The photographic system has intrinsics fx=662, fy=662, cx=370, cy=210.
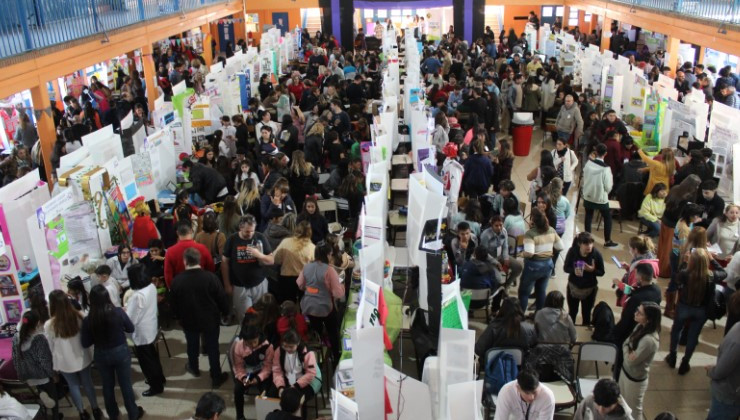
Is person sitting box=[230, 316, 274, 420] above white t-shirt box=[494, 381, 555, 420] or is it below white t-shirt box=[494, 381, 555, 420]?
below

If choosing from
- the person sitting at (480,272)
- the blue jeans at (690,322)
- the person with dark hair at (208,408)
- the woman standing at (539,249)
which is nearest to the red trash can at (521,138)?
the woman standing at (539,249)

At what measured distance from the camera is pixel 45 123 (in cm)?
879

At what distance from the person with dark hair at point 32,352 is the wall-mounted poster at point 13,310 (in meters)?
0.91

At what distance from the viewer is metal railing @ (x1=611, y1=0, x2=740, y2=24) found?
1072 centimetres

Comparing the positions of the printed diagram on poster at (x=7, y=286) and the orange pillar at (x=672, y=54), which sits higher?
the orange pillar at (x=672, y=54)

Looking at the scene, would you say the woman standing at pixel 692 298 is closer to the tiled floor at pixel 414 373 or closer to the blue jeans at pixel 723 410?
the tiled floor at pixel 414 373

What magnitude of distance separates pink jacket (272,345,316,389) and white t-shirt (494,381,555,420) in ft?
4.67

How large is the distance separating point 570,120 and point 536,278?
200 inches

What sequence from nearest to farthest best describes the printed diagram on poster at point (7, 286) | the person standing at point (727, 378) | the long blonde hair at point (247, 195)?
1. the person standing at point (727, 378)
2. the printed diagram on poster at point (7, 286)
3. the long blonde hair at point (247, 195)

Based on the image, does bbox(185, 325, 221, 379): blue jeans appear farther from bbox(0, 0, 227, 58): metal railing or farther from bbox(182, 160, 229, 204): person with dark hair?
bbox(0, 0, 227, 58): metal railing

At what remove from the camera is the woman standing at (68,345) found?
4.80 m

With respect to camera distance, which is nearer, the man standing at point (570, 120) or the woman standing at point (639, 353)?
the woman standing at point (639, 353)

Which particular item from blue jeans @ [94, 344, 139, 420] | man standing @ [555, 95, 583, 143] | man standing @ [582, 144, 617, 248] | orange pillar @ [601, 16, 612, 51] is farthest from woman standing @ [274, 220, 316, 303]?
orange pillar @ [601, 16, 612, 51]

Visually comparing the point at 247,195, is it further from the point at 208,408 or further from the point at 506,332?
the point at 208,408
